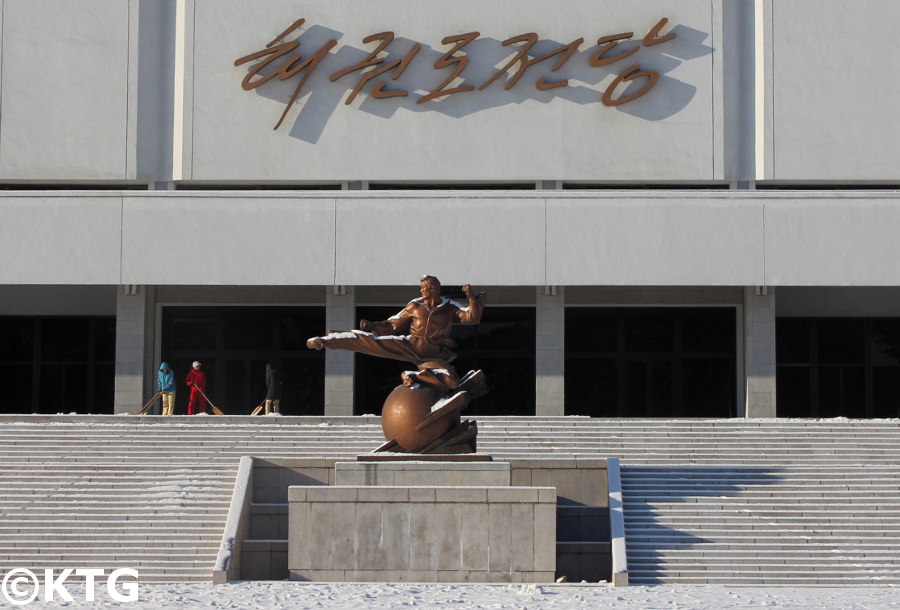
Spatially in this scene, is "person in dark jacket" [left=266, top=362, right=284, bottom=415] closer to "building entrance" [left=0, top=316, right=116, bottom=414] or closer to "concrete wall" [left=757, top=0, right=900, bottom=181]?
"building entrance" [left=0, top=316, right=116, bottom=414]

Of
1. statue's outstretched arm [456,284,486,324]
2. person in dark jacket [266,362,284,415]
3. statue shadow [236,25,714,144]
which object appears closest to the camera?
statue's outstretched arm [456,284,486,324]

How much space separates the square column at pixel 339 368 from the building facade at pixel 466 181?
0.20 feet

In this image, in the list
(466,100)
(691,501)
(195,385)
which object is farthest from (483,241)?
(691,501)

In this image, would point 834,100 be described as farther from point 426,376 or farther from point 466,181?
point 426,376

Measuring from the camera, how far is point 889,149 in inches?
1462

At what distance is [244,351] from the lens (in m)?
38.6

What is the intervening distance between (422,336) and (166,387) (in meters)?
13.4

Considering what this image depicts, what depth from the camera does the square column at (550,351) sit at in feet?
120

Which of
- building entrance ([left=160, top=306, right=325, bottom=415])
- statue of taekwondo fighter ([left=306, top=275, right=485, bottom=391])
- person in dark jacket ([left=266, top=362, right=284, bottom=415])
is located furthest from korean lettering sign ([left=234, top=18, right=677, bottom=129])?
statue of taekwondo fighter ([left=306, top=275, right=485, bottom=391])

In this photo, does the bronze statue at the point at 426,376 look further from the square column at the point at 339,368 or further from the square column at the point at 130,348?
the square column at the point at 130,348

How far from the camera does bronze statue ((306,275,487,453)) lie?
2284 centimetres

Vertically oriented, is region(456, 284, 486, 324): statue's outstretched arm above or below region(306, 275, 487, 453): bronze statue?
above

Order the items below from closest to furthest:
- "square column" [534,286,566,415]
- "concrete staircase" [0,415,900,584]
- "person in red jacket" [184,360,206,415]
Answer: "concrete staircase" [0,415,900,584] < "person in red jacket" [184,360,206,415] < "square column" [534,286,566,415]

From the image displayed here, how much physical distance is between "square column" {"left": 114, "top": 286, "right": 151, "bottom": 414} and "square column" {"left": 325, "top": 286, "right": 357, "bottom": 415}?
4328 mm
